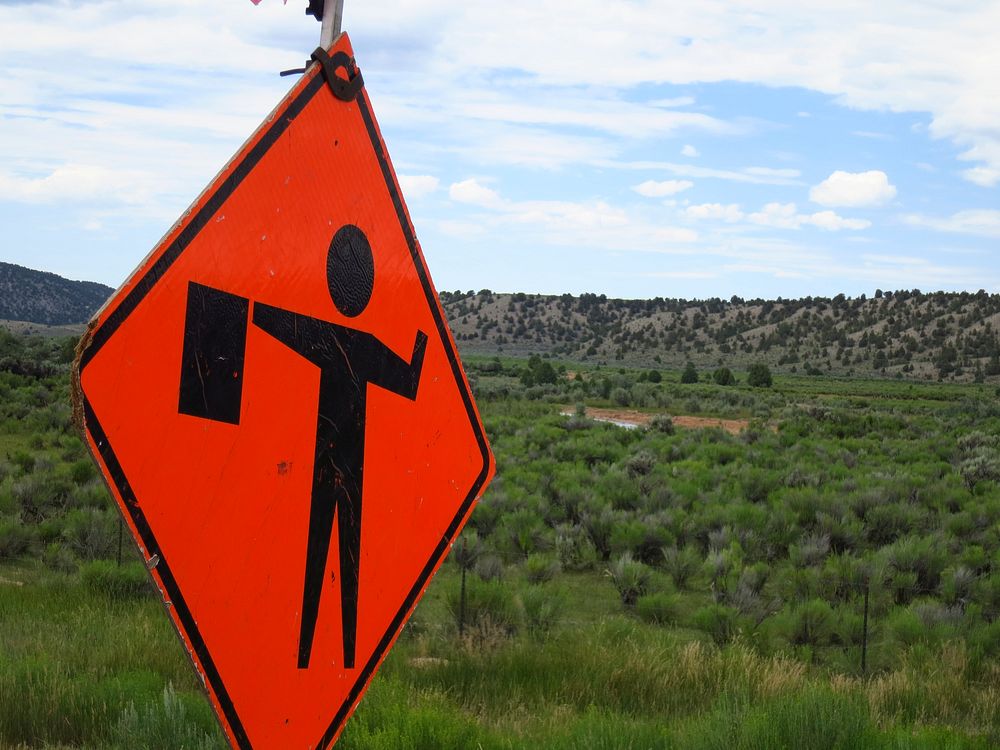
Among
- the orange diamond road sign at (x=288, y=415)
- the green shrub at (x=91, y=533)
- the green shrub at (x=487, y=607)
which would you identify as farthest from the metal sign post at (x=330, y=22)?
the green shrub at (x=91, y=533)

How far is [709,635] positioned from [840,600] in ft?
9.68

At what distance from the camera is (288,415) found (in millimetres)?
2838

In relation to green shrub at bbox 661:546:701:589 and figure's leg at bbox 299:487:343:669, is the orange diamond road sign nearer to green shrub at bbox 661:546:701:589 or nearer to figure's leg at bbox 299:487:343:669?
figure's leg at bbox 299:487:343:669

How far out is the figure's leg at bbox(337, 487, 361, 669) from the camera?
3.04m

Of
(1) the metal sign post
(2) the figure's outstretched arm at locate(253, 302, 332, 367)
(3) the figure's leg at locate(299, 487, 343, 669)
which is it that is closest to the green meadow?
(3) the figure's leg at locate(299, 487, 343, 669)

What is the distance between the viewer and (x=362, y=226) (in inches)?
125

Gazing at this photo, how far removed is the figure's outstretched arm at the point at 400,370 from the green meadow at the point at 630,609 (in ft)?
7.70

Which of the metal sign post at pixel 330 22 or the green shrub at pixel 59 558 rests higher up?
the metal sign post at pixel 330 22

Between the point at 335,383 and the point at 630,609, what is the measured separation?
10.0 meters

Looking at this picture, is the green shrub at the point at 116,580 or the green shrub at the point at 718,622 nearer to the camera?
the green shrub at the point at 116,580

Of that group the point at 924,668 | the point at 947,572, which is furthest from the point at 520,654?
the point at 947,572

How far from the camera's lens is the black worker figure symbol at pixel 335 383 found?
105 inches

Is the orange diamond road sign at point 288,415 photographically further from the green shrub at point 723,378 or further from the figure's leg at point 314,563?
the green shrub at point 723,378

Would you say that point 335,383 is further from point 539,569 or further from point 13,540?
point 13,540
